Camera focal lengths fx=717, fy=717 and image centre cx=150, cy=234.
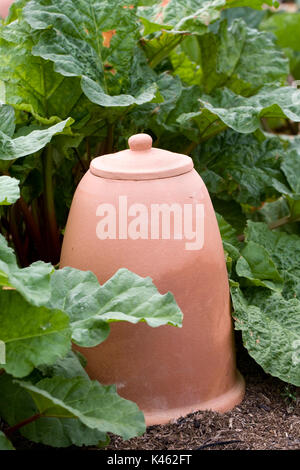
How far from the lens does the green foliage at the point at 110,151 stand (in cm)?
139

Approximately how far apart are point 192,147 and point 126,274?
32.5 inches

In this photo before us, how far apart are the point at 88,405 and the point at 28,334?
0.18m

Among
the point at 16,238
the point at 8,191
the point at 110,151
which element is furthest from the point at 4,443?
the point at 110,151

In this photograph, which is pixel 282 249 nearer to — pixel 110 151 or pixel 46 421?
pixel 110 151

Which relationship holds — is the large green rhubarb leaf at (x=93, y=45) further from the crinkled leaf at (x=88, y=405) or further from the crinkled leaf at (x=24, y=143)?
the crinkled leaf at (x=88, y=405)

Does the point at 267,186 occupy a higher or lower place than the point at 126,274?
lower

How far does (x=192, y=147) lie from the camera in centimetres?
220

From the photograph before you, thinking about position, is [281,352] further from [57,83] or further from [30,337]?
[57,83]

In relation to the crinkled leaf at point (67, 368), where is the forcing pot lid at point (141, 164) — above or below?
above

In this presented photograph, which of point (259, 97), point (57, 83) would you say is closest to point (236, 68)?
point (259, 97)

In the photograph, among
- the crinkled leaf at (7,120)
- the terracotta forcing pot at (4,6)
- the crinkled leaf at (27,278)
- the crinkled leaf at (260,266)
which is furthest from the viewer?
the terracotta forcing pot at (4,6)

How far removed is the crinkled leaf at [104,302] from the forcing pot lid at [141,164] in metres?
0.25

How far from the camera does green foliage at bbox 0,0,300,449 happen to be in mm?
1391

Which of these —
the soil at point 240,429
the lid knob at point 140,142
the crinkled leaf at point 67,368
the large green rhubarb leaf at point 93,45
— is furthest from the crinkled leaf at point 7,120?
the soil at point 240,429
